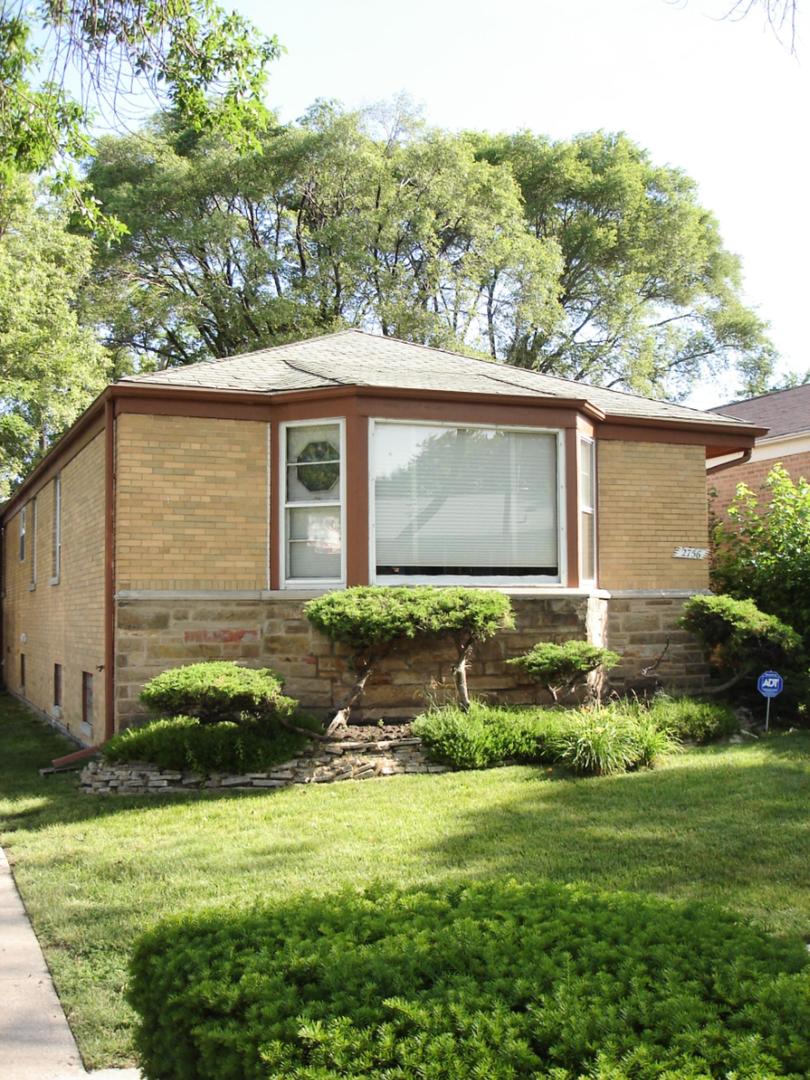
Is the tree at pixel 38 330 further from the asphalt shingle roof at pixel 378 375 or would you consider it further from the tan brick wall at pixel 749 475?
the tan brick wall at pixel 749 475

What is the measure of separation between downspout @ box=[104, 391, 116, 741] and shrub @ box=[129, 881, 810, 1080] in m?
7.22

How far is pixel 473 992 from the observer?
2529 mm

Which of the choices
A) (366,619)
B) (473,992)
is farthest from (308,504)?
(473,992)

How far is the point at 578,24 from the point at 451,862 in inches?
185

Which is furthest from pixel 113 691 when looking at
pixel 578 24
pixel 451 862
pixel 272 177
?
pixel 272 177

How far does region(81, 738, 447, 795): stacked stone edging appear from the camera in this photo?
28.5 ft

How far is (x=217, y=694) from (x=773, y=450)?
11.7 meters

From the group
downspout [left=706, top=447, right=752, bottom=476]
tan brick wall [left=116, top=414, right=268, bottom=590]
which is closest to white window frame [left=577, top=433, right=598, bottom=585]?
downspout [left=706, top=447, right=752, bottom=476]

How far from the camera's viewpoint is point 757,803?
717cm

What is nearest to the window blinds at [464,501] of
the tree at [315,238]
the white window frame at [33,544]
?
the white window frame at [33,544]

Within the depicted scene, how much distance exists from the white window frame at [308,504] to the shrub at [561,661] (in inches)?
81.9

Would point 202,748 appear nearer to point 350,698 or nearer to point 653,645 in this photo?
point 350,698

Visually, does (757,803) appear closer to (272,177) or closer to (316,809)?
(316,809)

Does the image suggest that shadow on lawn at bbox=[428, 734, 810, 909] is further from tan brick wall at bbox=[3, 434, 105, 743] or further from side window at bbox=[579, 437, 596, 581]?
tan brick wall at bbox=[3, 434, 105, 743]
